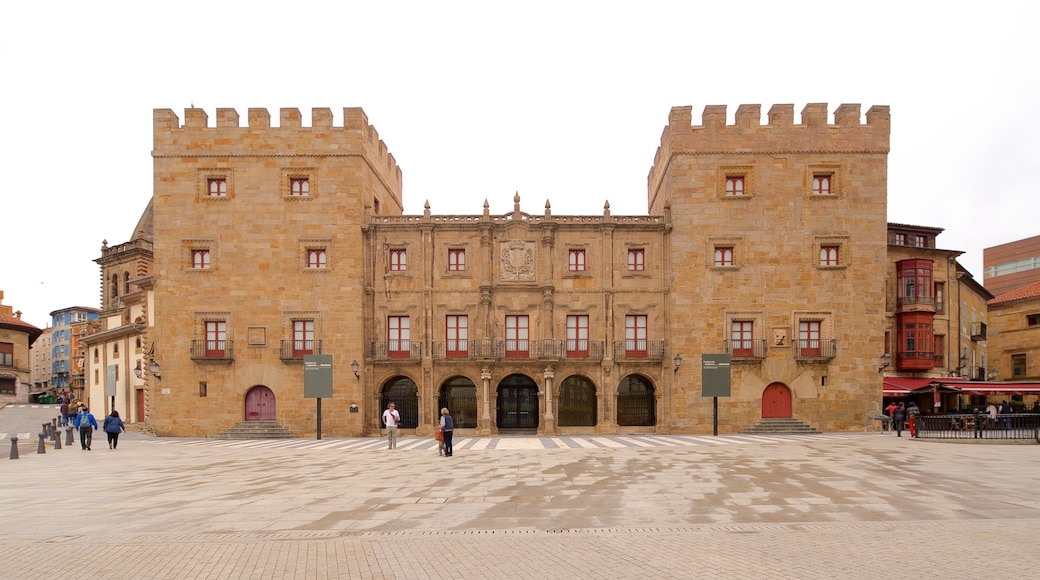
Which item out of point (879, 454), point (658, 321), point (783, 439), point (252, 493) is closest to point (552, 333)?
point (658, 321)

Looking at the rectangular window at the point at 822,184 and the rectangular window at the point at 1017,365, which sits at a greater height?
the rectangular window at the point at 822,184

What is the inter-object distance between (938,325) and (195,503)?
1618 inches

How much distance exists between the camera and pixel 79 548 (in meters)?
9.89

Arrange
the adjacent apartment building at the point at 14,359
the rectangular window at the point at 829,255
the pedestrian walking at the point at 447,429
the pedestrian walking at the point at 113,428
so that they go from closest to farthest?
1. the pedestrian walking at the point at 447,429
2. the pedestrian walking at the point at 113,428
3. the rectangular window at the point at 829,255
4. the adjacent apartment building at the point at 14,359

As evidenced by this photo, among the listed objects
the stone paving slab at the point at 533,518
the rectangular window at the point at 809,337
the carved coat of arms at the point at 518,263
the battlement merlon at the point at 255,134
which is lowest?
the stone paving slab at the point at 533,518

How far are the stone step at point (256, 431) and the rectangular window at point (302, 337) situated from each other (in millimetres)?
3686

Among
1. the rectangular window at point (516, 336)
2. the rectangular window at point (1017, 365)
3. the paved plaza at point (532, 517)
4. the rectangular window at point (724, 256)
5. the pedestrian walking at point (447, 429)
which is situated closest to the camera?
the paved plaza at point (532, 517)

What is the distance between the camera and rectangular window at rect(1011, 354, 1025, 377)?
5131 cm

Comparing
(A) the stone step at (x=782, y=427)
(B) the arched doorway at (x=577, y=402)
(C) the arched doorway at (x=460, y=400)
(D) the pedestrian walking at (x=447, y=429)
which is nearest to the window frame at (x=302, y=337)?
(C) the arched doorway at (x=460, y=400)

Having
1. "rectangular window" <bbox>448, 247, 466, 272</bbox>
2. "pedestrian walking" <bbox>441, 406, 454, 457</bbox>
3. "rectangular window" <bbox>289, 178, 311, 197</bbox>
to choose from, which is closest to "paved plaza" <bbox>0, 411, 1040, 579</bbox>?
"pedestrian walking" <bbox>441, 406, 454, 457</bbox>

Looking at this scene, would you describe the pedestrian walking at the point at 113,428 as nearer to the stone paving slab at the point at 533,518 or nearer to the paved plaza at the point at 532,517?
the paved plaza at the point at 532,517

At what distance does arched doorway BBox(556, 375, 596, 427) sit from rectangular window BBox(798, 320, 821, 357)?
34.1 ft

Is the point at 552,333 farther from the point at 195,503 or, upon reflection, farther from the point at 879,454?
the point at 195,503

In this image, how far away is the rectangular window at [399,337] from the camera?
3422 centimetres
